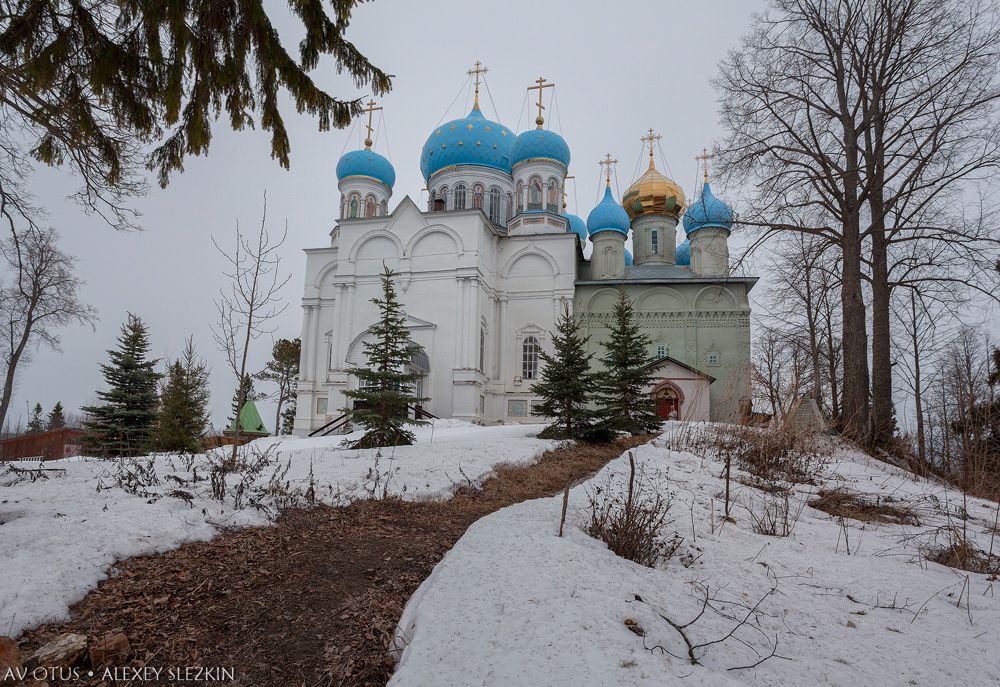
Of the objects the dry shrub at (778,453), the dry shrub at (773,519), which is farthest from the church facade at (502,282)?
the dry shrub at (773,519)

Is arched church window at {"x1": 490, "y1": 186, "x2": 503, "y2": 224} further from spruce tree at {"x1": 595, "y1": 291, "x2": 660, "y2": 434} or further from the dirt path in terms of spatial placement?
the dirt path

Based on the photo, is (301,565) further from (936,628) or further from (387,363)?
(387,363)

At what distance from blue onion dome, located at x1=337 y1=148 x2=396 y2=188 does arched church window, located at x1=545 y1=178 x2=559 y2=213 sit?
8.79m

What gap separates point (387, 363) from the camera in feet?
35.0

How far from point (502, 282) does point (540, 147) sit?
302 inches

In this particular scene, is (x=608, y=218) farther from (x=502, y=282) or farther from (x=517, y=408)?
(x=517, y=408)

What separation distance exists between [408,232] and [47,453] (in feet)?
49.9

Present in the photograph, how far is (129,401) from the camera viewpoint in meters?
15.5

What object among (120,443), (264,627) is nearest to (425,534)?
(264,627)

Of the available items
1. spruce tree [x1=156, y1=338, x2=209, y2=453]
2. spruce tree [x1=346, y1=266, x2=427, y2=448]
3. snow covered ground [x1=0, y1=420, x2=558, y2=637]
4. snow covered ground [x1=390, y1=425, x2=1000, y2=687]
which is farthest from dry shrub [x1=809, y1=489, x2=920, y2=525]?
spruce tree [x1=156, y1=338, x2=209, y2=453]

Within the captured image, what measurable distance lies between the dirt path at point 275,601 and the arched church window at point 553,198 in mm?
25747

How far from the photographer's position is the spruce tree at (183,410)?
47.8 ft

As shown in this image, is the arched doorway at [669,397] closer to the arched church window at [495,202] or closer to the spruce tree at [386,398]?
the arched church window at [495,202]

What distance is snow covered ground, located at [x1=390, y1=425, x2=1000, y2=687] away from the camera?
6.62ft
